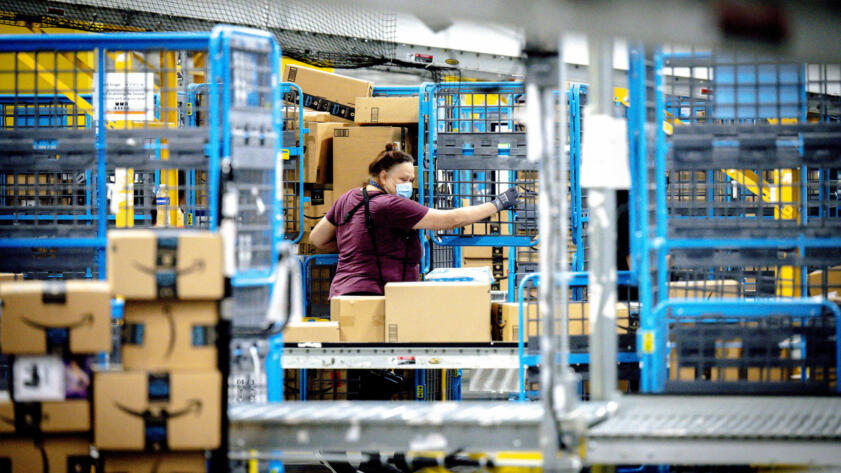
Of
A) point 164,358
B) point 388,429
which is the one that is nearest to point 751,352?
point 388,429

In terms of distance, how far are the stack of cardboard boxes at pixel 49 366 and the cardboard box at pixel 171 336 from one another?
4.4 inches

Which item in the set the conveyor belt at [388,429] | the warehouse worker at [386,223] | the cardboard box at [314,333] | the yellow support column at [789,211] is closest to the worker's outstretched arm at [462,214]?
the warehouse worker at [386,223]

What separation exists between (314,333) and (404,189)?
1412 mm

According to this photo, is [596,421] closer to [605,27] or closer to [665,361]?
[665,361]

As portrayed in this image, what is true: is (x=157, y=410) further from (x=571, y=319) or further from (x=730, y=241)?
(x=571, y=319)

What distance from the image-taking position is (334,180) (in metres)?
7.85

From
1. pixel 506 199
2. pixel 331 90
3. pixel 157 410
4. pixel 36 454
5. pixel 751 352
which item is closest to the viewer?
pixel 157 410

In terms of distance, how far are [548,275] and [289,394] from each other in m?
4.50

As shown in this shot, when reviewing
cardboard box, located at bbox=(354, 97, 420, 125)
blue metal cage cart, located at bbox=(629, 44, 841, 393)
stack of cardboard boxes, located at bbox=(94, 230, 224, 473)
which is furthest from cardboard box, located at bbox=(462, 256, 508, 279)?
stack of cardboard boxes, located at bbox=(94, 230, 224, 473)

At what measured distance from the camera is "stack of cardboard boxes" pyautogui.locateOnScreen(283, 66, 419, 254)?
7.80 meters

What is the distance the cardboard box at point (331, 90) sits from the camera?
844 centimetres

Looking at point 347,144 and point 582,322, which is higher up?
point 347,144

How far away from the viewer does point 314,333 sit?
6.27m

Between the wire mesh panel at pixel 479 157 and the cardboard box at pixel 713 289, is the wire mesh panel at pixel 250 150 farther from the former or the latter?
the wire mesh panel at pixel 479 157
